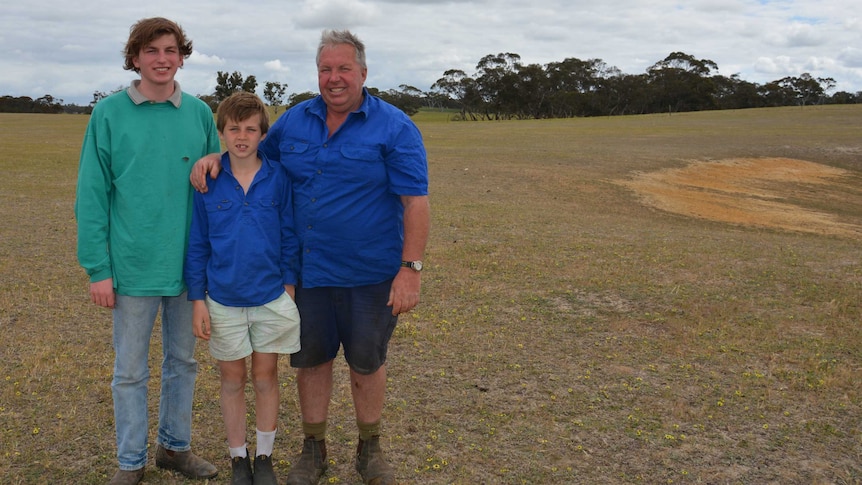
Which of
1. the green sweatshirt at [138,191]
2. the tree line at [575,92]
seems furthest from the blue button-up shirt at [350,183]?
the tree line at [575,92]

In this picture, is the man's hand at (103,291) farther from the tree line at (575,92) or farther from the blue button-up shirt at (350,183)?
the tree line at (575,92)

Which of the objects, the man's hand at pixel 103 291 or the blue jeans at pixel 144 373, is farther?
the blue jeans at pixel 144 373

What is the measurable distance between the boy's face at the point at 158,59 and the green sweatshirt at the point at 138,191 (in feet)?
0.44

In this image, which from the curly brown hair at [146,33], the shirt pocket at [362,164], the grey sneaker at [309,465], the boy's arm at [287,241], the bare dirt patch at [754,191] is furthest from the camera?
the bare dirt patch at [754,191]

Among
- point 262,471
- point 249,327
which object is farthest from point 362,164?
point 262,471

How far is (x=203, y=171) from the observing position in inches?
135

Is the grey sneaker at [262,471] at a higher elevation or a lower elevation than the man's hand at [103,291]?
lower

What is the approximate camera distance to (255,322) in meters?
3.56

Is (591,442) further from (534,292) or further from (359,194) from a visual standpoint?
(534,292)

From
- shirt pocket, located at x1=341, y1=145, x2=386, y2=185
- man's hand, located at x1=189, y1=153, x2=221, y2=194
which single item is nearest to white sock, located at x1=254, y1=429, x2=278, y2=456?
man's hand, located at x1=189, y1=153, x2=221, y2=194

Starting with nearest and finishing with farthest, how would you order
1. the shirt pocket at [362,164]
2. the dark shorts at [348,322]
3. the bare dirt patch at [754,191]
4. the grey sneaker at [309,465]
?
the shirt pocket at [362,164]
the dark shorts at [348,322]
the grey sneaker at [309,465]
the bare dirt patch at [754,191]

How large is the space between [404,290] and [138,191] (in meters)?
1.44

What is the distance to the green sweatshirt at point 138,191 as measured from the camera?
3.39 m

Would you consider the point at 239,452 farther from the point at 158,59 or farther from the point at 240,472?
the point at 158,59
